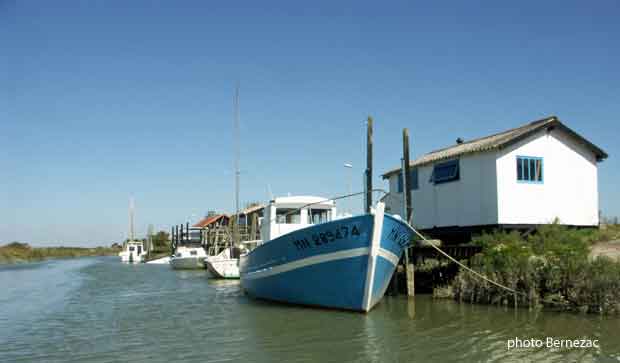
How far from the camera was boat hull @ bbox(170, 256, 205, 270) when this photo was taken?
47688mm

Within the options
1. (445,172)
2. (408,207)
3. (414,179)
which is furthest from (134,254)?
(408,207)

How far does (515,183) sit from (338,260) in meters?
8.17

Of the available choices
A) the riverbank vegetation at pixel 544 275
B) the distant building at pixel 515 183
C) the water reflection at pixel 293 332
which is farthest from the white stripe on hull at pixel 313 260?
the distant building at pixel 515 183

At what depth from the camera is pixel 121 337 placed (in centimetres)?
1338

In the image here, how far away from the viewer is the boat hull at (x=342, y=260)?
14777mm

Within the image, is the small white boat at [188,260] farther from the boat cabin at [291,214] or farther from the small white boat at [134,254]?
the boat cabin at [291,214]

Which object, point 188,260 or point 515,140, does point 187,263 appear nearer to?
point 188,260

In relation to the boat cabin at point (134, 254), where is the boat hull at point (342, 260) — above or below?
above

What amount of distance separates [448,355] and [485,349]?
38.4 inches

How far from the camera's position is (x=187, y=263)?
157 ft

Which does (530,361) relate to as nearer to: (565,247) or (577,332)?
(577,332)

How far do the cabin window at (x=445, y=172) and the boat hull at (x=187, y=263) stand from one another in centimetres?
3031

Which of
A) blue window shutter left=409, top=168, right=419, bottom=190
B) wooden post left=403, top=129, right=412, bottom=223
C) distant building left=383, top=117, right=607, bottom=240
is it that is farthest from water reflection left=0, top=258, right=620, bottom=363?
blue window shutter left=409, top=168, right=419, bottom=190

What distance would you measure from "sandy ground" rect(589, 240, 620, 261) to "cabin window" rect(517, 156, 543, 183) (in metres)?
3.09
